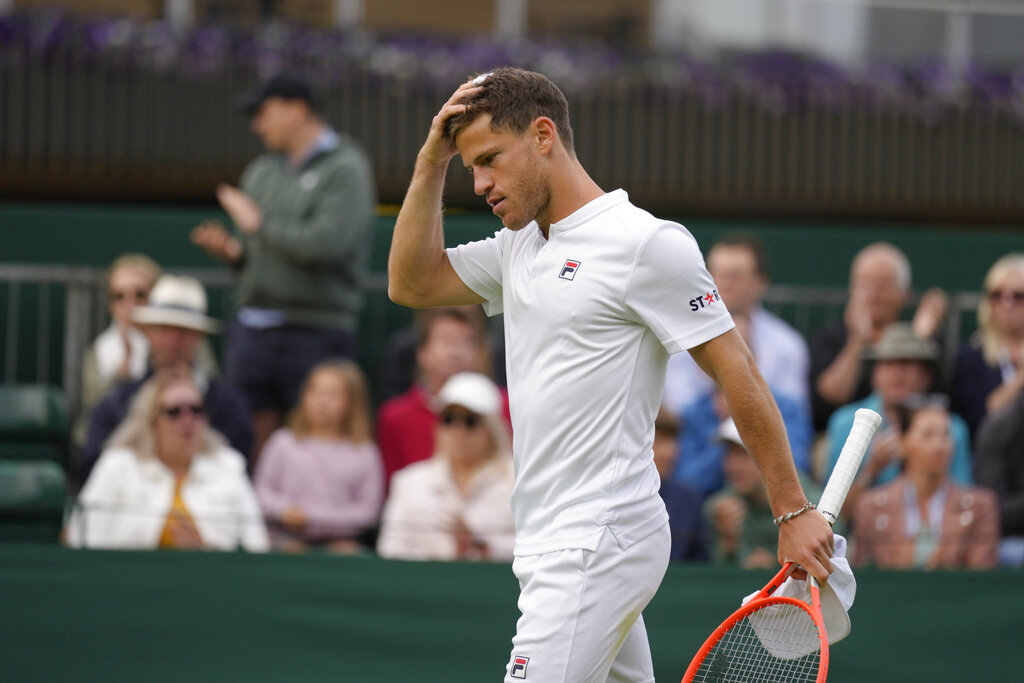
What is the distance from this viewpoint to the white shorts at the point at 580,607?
3.28m

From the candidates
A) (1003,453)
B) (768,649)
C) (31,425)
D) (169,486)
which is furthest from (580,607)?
(1003,453)

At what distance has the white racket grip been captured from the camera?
3.53m

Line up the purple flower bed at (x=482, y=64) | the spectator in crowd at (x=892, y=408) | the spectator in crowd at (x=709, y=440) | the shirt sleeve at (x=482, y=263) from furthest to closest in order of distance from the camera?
1. the purple flower bed at (x=482, y=64)
2. the spectator in crowd at (x=709, y=440)
3. the spectator in crowd at (x=892, y=408)
4. the shirt sleeve at (x=482, y=263)

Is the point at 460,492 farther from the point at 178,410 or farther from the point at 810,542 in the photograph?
the point at 810,542

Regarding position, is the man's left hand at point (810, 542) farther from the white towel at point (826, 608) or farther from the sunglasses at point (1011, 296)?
the sunglasses at point (1011, 296)

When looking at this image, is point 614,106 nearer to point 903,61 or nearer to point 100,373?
point 903,61

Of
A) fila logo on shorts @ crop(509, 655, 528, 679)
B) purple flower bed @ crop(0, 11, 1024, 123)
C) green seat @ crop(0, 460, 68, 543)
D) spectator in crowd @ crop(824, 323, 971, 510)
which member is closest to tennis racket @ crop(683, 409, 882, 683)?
fila logo on shorts @ crop(509, 655, 528, 679)

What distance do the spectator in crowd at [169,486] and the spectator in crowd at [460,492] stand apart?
0.63 m

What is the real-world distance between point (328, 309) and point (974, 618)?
371cm

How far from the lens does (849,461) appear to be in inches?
141

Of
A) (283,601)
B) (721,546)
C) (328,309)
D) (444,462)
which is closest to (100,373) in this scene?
(328,309)

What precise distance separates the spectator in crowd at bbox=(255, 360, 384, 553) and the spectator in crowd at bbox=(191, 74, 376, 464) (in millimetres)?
Result: 538

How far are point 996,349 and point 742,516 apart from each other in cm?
224

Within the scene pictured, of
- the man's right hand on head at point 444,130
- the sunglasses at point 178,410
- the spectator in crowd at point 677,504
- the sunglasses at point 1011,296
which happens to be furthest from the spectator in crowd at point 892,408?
the man's right hand on head at point 444,130
